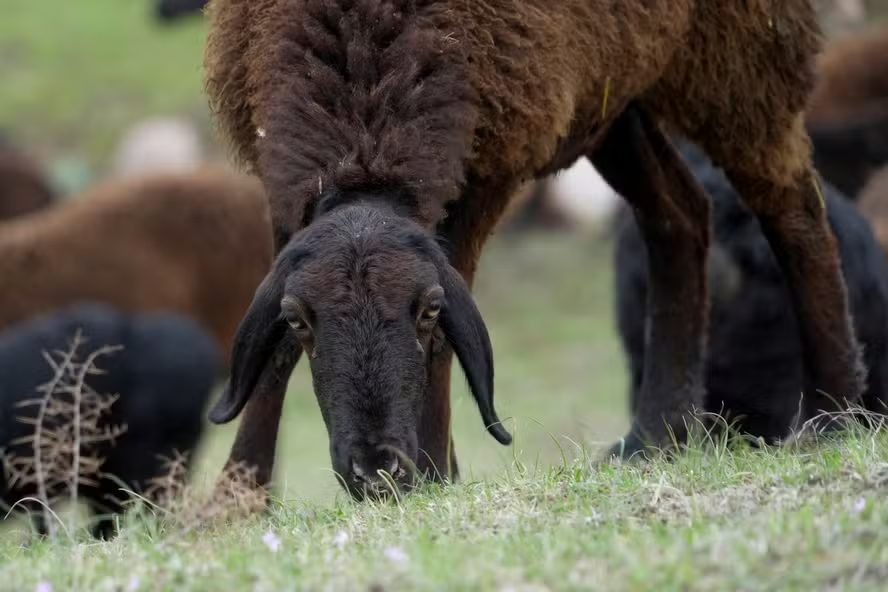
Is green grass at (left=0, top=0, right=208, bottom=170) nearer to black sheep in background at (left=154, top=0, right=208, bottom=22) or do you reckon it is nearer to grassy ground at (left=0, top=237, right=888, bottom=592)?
black sheep in background at (left=154, top=0, right=208, bottom=22)

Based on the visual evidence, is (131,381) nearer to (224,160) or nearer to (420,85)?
(420,85)

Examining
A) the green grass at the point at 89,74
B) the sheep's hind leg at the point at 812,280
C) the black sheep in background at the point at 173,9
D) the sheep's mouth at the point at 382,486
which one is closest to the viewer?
the sheep's mouth at the point at 382,486

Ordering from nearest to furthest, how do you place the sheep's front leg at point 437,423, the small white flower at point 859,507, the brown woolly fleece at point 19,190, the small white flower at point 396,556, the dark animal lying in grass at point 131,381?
the small white flower at point 396,556, the small white flower at point 859,507, the sheep's front leg at point 437,423, the dark animal lying in grass at point 131,381, the brown woolly fleece at point 19,190

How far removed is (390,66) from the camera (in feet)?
17.8

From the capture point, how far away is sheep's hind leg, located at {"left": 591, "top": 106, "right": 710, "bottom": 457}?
730cm

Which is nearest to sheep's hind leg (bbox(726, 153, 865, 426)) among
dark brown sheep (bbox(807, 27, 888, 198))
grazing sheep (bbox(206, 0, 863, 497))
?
grazing sheep (bbox(206, 0, 863, 497))

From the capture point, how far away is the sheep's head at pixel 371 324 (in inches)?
197

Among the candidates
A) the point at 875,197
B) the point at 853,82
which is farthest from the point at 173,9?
the point at 875,197

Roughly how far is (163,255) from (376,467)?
9349mm

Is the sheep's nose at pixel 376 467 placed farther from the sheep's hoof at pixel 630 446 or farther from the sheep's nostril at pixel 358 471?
the sheep's hoof at pixel 630 446

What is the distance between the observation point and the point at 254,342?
5387 millimetres

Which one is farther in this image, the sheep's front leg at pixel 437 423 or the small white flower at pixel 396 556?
the sheep's front leg at pixel 437 423

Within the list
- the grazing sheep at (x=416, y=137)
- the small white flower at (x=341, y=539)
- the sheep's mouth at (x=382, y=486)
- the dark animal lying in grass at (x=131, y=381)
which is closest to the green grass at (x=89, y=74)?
the dark animal lying in grass at (x=131, y=381)

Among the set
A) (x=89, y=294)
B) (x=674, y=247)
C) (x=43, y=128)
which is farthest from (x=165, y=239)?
(x=43, y=128)
